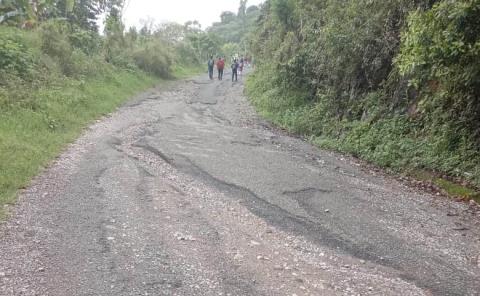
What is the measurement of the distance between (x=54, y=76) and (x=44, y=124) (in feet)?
19.3

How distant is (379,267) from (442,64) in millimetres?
5286

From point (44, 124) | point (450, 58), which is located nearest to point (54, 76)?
point (44, 124)

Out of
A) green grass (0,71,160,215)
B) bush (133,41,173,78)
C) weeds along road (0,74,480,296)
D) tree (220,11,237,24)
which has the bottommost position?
weeds along road (0,74,480,296)

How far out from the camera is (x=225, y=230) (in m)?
6.59

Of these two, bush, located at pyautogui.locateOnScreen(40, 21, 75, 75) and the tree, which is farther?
the tree

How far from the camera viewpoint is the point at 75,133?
41.4 feet

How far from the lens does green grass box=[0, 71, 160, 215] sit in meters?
8.66

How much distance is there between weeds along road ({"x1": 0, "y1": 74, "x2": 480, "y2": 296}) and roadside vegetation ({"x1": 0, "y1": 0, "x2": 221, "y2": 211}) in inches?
31.0

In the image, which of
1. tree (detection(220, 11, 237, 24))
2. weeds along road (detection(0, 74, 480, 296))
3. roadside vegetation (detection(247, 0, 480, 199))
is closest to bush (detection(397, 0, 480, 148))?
roadside vegetation (detection(247, 0, 480, 199))

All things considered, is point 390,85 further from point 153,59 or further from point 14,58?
point 153,59

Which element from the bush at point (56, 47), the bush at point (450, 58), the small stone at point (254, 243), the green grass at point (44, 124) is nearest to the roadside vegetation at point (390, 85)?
the bush at point (450, 58)

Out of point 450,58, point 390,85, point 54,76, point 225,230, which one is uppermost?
point 450,58

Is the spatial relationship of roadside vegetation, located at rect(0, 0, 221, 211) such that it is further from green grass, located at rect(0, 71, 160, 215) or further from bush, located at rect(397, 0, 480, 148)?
bush, located at rect(397, 0, 480, 148)

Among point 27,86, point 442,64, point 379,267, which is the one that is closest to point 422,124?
point 442,64
